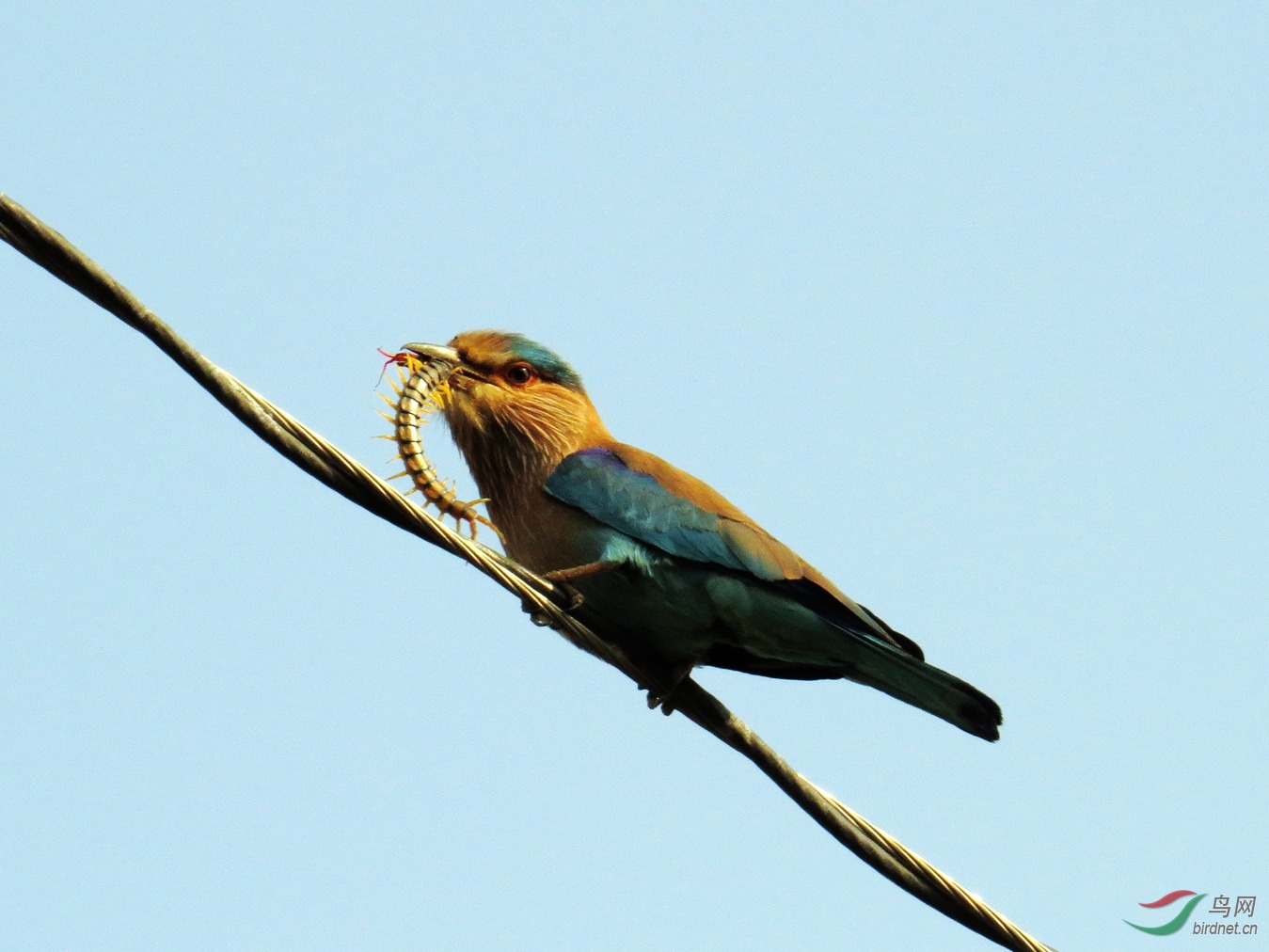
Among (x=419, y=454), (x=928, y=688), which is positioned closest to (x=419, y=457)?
(x=419, y=454)

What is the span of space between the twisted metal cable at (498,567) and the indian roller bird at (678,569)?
16 cm

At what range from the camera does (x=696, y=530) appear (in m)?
4.93

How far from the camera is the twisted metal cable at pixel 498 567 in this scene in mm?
3232

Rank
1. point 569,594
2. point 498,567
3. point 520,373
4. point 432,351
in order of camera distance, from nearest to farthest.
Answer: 1. point 498,567
2. point 569,594
3. point 432,351
4. point 520,373

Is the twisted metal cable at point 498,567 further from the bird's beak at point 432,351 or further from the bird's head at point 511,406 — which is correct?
the bird's beak at point 432,351

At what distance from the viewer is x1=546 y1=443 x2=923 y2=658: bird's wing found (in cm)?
488

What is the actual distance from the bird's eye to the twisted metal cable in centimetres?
104

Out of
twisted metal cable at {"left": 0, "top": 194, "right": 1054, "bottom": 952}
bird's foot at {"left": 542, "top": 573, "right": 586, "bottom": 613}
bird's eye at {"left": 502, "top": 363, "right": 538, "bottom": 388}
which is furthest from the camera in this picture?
bird's eye at {"left": 502, "top": 363, "right": 538, "bottom": 388}

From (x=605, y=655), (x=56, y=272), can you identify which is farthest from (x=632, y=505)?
(x=56, y=272)

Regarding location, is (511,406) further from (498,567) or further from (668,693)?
(498,567)

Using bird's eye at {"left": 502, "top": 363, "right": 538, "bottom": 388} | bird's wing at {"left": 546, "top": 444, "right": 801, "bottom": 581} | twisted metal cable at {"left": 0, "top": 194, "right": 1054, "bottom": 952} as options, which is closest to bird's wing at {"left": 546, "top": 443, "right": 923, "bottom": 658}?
bird's wing at {"left": 546, "top": 444, "right": 801, "bottom": 581}

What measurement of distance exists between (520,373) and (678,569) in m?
1.11

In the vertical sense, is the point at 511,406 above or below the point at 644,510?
above

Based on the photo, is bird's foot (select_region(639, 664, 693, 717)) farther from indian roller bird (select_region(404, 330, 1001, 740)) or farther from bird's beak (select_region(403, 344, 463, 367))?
bird's beak (select_region(403, 344, 463, 367))
